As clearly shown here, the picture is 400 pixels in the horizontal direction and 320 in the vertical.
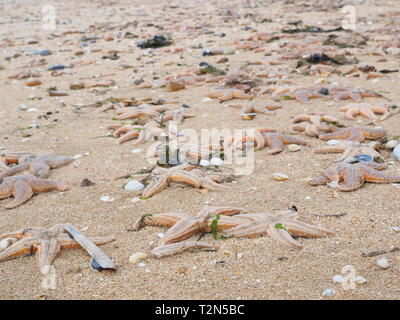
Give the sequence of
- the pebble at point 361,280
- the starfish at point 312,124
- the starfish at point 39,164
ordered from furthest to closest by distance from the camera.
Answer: the starfish at point 312,124
the starfish at point 39,164
the pebble at point 361,280

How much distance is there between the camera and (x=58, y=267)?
3027mm

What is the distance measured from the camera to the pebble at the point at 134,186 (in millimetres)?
4219

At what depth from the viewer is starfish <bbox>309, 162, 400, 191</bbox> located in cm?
386

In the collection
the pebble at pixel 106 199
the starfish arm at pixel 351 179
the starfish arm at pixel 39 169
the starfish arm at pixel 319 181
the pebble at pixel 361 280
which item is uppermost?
the starfish arm at pixel 351 179

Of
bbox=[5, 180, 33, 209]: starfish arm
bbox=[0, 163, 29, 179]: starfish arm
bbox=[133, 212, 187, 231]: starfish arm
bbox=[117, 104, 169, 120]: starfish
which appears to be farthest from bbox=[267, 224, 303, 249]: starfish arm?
bbox=[117, 104, 169, 120]: starfish

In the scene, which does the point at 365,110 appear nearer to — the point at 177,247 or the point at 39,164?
the point at 177,247

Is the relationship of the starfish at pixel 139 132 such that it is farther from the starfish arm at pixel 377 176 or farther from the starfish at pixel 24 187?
the starfish arm at pixel 377 176

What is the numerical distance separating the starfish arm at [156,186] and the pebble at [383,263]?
206 centimetres

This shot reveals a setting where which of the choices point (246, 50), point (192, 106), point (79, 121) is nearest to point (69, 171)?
point (79, 121)

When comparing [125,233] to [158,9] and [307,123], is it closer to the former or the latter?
[307,123]

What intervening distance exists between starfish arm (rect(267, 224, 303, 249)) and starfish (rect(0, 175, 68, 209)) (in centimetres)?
227

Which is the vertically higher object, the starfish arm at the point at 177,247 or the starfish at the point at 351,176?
the starfish at the point at 351,176

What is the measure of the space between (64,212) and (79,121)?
2.95 m

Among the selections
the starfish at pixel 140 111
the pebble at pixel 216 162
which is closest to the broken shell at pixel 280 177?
the pebble at pixel 216 162
